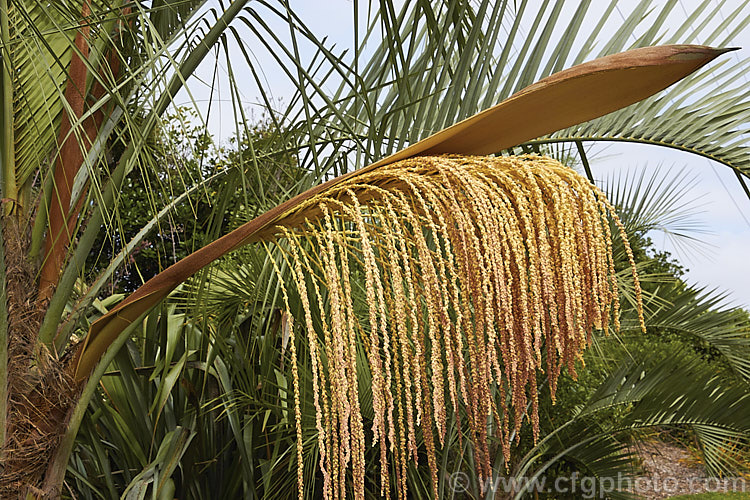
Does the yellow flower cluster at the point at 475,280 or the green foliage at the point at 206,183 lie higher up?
the green foliage at the point at 206,183

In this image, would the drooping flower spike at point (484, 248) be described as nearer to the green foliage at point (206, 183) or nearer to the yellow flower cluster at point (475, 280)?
the yellow flower cluster at point (475, 280)

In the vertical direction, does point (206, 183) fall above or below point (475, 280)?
above

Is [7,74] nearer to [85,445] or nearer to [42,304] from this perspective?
[42,304]

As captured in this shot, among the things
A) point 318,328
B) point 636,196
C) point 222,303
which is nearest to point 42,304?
point 318,328

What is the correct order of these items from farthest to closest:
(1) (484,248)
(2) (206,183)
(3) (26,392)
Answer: (2) (206,183) < (3) (26,392) < (1) (484,248)

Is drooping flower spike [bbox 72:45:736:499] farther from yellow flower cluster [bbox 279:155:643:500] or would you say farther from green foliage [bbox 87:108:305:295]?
green foliage [bbox 87:108:305:295]

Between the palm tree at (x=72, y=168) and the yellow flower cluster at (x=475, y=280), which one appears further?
the palm tree at (x=72, y=168)

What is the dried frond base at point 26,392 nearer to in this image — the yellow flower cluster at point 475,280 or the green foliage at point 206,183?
the green foliage at point 206,183

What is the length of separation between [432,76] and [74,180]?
78 cm

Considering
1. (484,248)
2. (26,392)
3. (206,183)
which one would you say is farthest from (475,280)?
(206,183)

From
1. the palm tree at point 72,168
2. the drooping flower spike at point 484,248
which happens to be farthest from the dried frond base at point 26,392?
the drooping flower spike at point 484,248

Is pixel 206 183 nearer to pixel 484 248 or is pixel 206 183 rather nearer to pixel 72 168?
pixel 72 168

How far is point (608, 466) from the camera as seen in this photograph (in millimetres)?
3424

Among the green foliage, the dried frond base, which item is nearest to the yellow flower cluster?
the green foliage
